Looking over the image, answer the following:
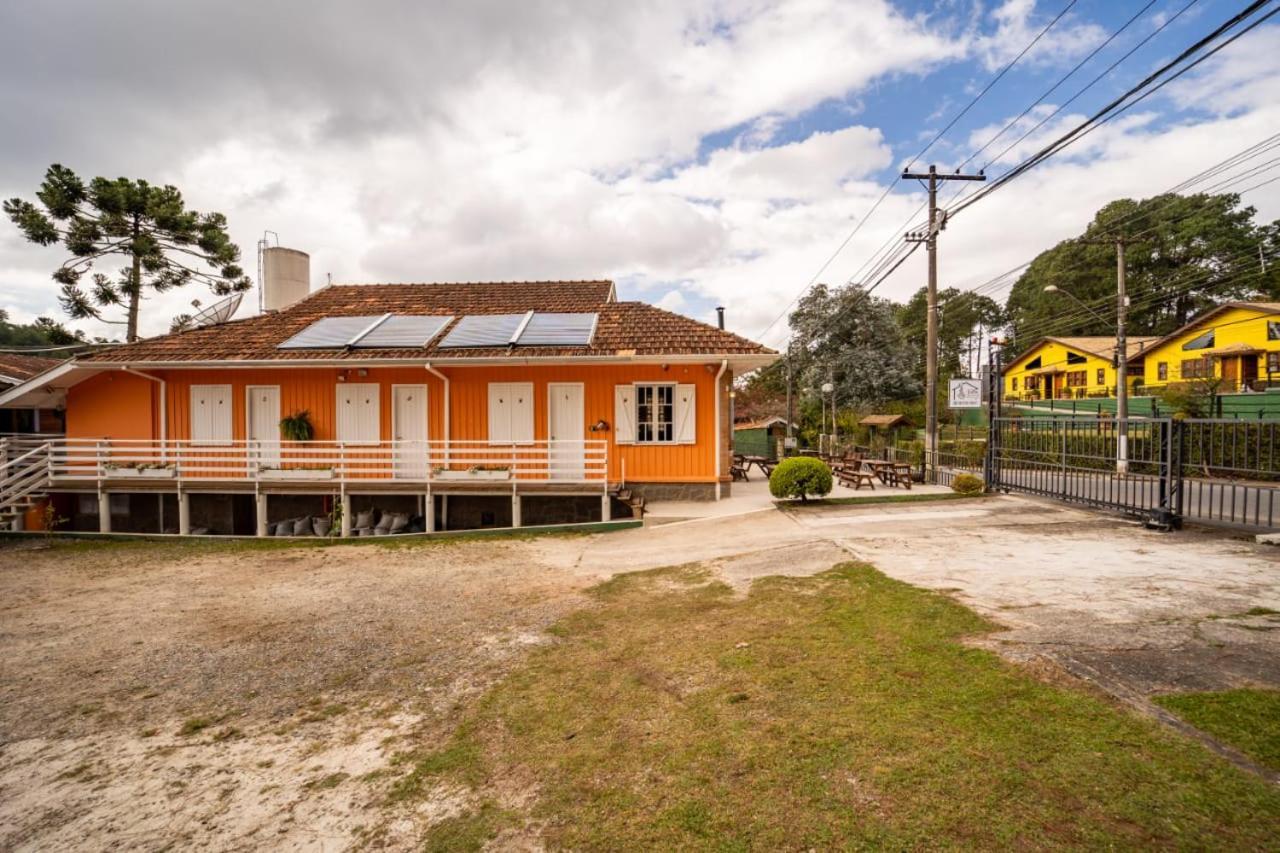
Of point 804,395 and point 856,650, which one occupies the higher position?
point 804,395

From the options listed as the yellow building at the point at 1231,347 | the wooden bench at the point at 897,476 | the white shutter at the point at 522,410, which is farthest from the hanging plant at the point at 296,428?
the yellow building at the point at 1231,347

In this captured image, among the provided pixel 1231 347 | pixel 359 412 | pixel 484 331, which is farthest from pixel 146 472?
pixel 1231 347

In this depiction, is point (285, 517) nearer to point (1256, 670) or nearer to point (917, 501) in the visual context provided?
point (917, 501)

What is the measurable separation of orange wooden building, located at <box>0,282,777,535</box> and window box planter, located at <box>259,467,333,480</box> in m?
0.03

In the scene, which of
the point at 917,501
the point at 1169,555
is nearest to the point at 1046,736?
the point at 1169,555

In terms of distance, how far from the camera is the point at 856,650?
5051 millimetres

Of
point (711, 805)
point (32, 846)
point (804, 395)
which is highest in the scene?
point (804, 395)

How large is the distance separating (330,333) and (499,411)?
15.8 feet

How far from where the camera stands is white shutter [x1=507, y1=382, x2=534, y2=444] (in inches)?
562

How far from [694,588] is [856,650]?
9.18ft

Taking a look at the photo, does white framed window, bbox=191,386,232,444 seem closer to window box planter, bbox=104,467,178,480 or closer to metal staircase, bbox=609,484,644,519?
window box planter, bbox=104,467,178,480

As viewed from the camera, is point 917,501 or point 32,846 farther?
point 917,501

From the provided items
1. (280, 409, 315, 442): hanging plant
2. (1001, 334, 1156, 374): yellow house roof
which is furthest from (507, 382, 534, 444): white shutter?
(1001, 334, 1156, 374): yellow house roof

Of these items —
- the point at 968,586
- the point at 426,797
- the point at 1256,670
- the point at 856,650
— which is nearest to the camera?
the point at 426,797
